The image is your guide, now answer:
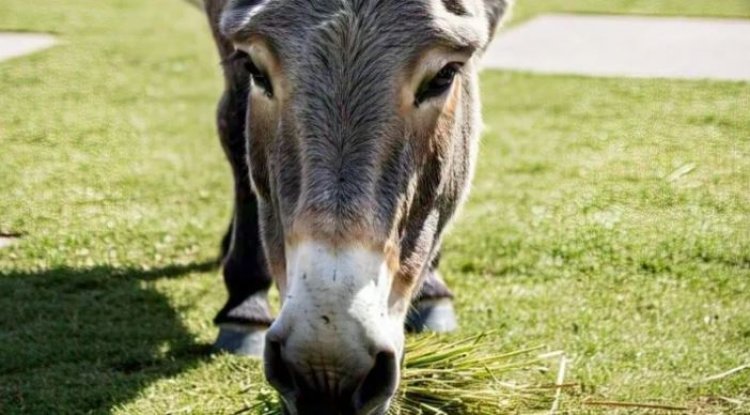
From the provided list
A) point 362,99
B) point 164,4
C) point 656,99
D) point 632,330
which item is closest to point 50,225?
point 632,330

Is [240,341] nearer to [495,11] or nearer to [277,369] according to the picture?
[495,11]

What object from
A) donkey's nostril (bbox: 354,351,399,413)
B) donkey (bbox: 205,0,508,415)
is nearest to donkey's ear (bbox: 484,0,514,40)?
donkey (bbox: 205,0,508,415)

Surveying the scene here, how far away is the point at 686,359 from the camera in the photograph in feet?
16.0

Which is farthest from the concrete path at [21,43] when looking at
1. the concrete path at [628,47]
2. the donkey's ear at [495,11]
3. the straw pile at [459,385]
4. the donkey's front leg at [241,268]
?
the straw pile at [459,385]

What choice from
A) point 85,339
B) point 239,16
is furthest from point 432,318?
point 239,16

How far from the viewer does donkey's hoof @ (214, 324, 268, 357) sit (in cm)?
502

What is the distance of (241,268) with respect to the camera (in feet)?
17.1

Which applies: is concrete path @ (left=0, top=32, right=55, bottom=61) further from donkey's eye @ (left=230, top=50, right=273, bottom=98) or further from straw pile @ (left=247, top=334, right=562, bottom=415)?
donkey's eye @ (left=230, top=50, right=273, bottom=98)

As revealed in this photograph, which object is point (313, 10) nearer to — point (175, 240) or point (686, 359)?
point (686, 359)

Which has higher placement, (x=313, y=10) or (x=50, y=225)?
(x=313, y=10)

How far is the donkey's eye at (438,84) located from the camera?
3404mm

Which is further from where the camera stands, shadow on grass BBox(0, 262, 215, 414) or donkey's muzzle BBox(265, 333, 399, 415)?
shadow on grass BBox(0, 262, 215, 414)

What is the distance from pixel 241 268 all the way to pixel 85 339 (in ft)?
2.47

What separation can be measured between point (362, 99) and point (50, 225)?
149 inches
